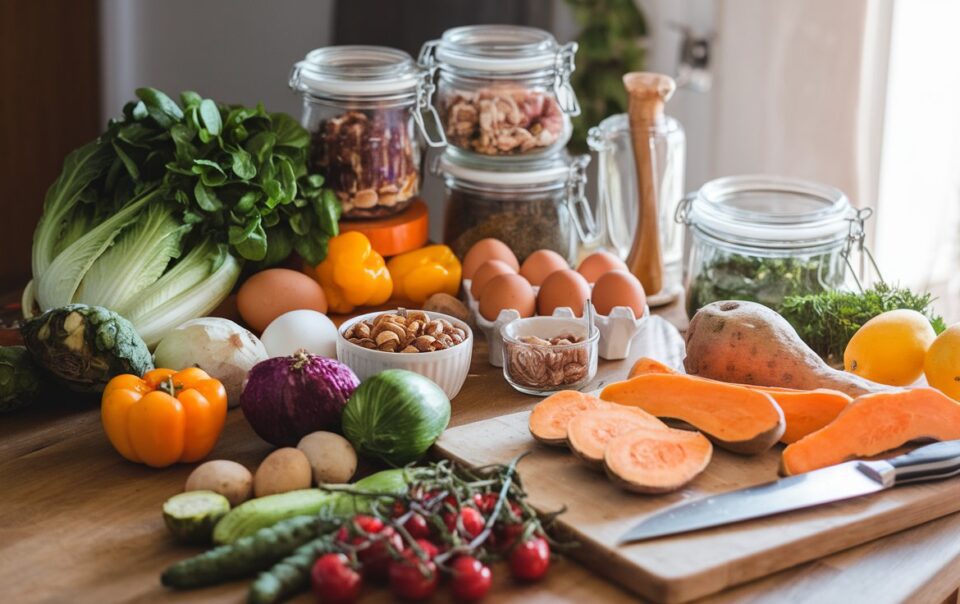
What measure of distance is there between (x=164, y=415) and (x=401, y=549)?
1.32 ft

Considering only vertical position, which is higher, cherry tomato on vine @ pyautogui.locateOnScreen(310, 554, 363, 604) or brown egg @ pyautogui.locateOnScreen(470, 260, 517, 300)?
brown egg @ pyautogui.locateOnScreen(470, 260, 517, 300)

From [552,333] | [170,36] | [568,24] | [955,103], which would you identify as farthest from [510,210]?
[170,36]

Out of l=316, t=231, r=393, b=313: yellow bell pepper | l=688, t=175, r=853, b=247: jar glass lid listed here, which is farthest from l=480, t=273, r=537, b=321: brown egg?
l=688, t=175, r=853, b=247: jar glass lid

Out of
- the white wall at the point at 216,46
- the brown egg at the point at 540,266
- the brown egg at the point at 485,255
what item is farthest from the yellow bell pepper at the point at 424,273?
the white wall at the point at 216,46

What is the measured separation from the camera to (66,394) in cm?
160

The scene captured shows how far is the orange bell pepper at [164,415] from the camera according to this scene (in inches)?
52.8

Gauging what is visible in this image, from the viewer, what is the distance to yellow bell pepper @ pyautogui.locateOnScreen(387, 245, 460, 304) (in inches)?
75.1

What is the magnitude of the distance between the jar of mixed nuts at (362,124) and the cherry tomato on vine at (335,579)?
37.5 inches

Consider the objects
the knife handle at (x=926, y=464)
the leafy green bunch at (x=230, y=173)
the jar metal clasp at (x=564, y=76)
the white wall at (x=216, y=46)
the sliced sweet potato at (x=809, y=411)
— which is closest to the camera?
the knife handle at (x=926, y=464)

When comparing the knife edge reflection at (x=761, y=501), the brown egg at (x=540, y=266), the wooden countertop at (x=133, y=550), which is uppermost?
the brown egg at (x=540, y=266)

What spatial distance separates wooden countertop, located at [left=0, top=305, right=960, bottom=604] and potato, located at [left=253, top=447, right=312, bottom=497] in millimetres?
110

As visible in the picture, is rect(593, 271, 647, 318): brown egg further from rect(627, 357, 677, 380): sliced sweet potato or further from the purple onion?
the purple onion

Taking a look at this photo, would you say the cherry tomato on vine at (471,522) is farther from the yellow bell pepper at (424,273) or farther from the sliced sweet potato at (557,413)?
the yellow bell pepper at (424,273)

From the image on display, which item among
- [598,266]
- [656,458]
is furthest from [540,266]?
[656,458]
